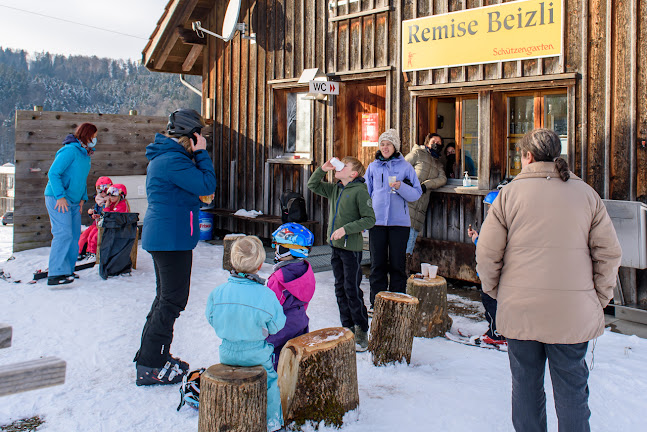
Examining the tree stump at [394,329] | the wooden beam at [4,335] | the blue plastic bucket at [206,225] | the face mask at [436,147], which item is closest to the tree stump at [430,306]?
the tree stump at [394,329]

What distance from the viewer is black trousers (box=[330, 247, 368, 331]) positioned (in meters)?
5.00

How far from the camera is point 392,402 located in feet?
13.0

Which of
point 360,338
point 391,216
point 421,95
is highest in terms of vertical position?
point 421,95

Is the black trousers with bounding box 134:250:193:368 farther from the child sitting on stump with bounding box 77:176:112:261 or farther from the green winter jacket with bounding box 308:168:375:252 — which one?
the child sitting on stump with bounding box 77:176:112:261

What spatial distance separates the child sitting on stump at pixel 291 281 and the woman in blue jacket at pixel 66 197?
13.6 ft

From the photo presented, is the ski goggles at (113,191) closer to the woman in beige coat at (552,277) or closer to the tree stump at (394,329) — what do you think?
the tree stump at (394,329)

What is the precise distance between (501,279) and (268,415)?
1.55 m

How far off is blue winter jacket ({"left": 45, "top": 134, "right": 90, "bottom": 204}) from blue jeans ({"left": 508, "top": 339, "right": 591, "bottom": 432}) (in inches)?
228

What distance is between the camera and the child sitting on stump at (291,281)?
3820mm

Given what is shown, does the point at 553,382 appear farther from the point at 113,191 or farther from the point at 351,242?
the point at 113,191

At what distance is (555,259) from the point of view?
2855mm

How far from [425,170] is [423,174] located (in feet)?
0.18

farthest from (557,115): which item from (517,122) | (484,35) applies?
(484,35)

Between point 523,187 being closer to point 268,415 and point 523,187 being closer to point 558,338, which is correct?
point 558,338
